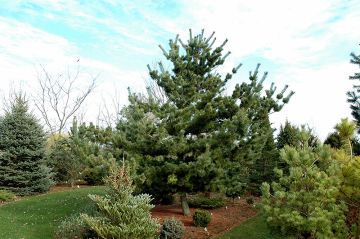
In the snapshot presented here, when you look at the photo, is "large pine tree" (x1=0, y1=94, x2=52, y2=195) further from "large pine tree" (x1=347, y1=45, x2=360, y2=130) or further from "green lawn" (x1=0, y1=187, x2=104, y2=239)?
"large pine tree" (x1=347, y1=45, x2=360, y2=130)

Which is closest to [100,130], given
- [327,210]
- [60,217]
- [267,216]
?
[60,217]

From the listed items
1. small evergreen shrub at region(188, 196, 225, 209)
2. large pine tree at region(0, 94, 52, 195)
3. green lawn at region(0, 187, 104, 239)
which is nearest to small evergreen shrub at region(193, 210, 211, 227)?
small evergreen shrub at region(188, 196, 225, 209)

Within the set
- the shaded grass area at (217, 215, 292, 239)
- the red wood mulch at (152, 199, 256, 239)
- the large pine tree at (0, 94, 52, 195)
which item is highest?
the large pine tree at (0, 94, 52, 195)

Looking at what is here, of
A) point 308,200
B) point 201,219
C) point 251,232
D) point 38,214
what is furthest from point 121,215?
point 38,214

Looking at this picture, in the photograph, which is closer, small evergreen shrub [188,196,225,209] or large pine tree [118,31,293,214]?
large pine tree [118,31,293,214]

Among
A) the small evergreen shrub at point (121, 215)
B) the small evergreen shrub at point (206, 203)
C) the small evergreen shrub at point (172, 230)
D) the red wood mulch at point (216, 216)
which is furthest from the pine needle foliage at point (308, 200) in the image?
the small evergreen shrub at point (206, 203)

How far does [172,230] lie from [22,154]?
12.4 metres

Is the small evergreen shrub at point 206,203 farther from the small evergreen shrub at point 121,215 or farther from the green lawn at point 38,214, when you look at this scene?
the small evergreen shrub at point 121,215

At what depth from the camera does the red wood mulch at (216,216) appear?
12516 millimetres

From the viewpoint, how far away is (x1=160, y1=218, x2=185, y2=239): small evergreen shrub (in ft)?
37.1

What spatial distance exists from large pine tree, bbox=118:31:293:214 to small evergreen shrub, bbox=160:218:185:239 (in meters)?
1.30

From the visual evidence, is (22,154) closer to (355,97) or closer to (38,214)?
(38,214)

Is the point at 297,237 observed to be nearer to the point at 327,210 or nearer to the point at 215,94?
the point at 327,210

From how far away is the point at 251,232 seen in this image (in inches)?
498
